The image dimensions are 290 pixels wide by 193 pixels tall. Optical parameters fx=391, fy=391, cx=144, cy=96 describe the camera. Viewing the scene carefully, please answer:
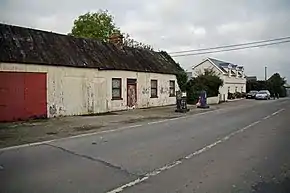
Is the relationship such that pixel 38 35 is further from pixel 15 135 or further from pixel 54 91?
pixel 15 135

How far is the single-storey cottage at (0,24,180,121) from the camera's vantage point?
2131 centimetres

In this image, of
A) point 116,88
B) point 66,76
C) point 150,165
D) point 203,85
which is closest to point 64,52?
point 66,76

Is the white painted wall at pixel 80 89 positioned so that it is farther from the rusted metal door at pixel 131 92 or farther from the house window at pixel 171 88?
the house window at pixel 171 88

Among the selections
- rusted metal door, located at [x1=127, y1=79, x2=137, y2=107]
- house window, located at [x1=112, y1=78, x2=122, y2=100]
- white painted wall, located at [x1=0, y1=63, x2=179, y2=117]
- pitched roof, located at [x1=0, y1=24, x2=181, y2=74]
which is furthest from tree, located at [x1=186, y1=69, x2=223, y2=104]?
house window, located at [x1=112, y1=78, x2=122, y2=100]

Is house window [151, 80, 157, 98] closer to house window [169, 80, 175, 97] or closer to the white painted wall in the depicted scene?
the white painted wall

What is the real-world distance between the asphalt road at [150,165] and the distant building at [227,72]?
5056cm

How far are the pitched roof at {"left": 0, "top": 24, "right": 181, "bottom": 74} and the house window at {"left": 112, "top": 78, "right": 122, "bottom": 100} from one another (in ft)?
3.20

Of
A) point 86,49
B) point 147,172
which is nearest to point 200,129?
point 147,172

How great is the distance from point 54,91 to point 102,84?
488cm

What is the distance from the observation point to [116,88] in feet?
97.4

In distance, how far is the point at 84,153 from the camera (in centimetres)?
1038

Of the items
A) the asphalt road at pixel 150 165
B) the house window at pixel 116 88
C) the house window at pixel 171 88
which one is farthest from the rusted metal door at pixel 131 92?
the asphalt road at pixel 150 165

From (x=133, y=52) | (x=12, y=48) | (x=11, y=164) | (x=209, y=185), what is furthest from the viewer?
(x=133, y=52)

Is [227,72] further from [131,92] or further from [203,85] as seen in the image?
[131,92]
